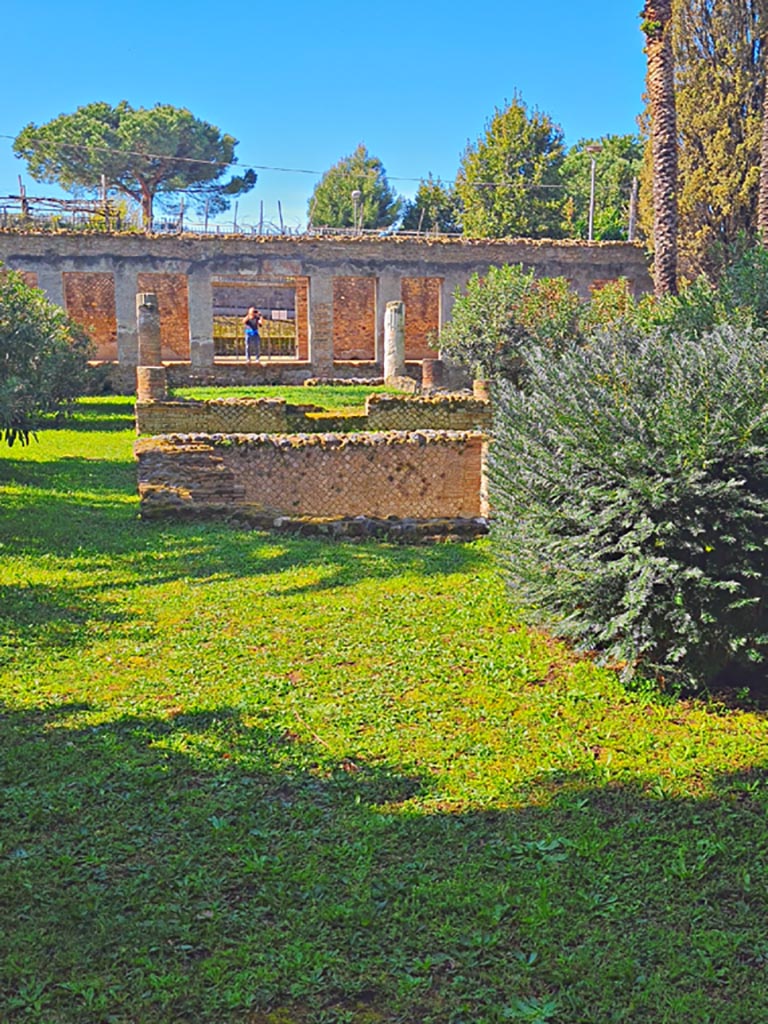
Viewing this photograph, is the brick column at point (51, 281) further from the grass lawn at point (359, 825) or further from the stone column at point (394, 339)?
the grass lawn at point (359, 825)

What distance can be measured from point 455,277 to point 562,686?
23247 millimetres

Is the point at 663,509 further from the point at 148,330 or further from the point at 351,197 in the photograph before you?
the point at 351,197

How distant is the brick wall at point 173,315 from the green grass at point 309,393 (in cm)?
694

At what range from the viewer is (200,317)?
25.8 m

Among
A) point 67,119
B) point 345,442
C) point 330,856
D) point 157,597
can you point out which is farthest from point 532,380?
point 67,119

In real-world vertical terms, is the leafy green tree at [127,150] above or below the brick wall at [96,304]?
above

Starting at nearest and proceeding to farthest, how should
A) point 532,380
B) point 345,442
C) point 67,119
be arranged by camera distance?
point 532,380
point 345,442
point 67,119

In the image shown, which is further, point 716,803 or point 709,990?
point 716,803

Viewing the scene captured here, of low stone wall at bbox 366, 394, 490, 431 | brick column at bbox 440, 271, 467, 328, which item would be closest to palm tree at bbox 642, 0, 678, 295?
low stone wall at bbox 366, 394, 490, 431

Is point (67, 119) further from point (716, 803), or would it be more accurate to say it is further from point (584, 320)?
point (716, 803)

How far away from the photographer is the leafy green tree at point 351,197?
49.4 m

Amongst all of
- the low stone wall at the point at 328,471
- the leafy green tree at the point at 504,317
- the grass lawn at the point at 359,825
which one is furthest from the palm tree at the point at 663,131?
the grass lawn at the point at 359,825

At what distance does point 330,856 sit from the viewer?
3285 millimetres

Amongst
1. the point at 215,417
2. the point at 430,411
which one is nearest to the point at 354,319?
the point at 430,411
